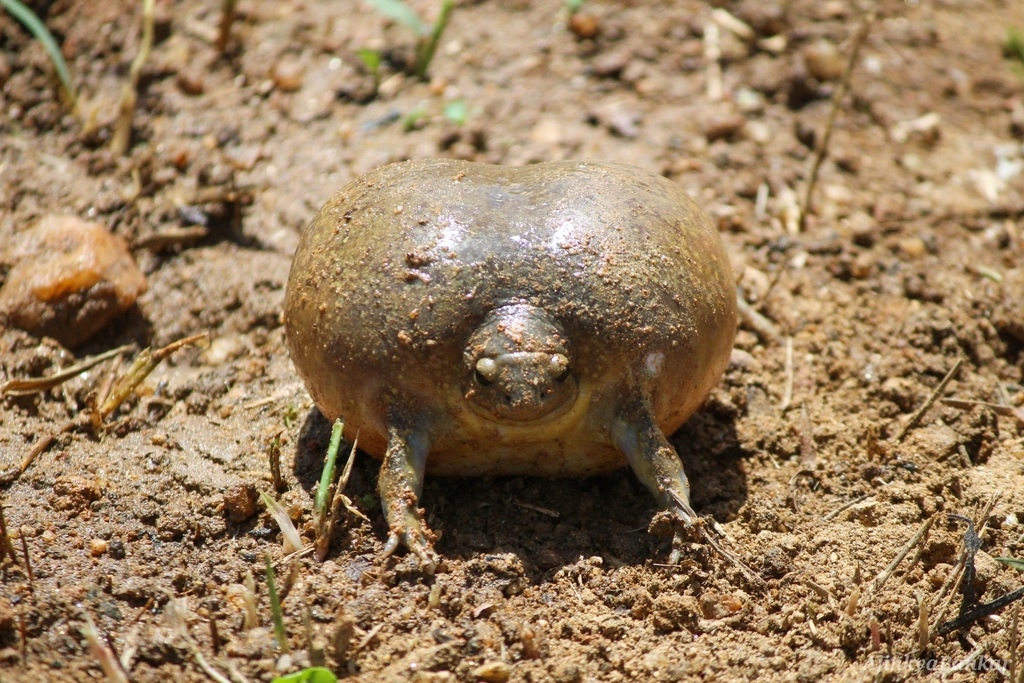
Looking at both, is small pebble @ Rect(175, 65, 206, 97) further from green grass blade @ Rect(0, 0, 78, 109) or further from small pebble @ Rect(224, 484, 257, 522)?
small pebble @ Rect(224, 484, 257, 522)

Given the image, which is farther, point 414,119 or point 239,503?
point 414,119

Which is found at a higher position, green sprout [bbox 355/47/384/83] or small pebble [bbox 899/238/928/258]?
green sprout [bbox 355/47/384/83]

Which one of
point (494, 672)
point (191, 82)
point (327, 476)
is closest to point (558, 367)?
point (327, 476)

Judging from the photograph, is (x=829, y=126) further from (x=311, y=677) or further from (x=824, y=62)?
(x=311, y=677)

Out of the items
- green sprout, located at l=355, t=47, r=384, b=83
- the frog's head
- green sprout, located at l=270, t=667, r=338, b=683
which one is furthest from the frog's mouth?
green sprout, located at l=355, t=47, r=384, b=83

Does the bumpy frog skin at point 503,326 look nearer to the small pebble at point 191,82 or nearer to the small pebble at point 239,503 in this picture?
the small pebble at point 239,503

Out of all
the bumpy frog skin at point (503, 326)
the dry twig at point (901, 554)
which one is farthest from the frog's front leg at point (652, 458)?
the dry twig at point (901, 554)
